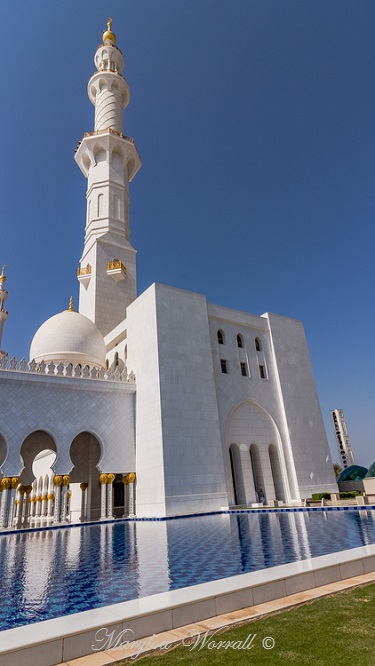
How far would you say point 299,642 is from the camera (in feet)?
9.11

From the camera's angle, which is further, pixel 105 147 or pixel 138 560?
pixel 105 147

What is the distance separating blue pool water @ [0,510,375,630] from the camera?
4.39 meters

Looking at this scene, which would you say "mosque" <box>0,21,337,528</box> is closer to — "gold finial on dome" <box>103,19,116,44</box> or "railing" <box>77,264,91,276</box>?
→ "railing" <box>77,264,91,276</box>

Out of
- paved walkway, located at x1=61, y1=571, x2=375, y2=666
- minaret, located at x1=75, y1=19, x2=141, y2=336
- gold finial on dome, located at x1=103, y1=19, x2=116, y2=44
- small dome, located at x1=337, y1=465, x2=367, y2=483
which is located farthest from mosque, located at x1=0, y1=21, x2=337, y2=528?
gold finial on dome, located at x1=103, y1=19, x2=116, y2=44

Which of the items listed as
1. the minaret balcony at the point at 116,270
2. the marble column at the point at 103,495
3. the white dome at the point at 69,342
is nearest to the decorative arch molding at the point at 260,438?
the marble column at the point at 103,495

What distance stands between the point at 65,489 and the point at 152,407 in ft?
14.5

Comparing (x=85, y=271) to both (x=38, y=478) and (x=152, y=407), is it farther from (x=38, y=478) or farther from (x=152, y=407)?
(x=38, y=478)

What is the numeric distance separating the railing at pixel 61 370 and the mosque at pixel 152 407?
0.18 ft

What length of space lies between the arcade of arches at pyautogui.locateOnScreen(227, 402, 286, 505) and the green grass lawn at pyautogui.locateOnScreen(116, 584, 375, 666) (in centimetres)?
1500

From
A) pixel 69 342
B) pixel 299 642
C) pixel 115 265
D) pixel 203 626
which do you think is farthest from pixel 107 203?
pixel 299 642

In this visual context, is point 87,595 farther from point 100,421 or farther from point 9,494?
point 100,421

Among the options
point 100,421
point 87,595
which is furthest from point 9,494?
point 87,595

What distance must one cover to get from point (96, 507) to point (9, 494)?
6640 mm

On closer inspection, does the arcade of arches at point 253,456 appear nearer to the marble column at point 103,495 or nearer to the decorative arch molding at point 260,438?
the decorative arch molding at point 260,438
